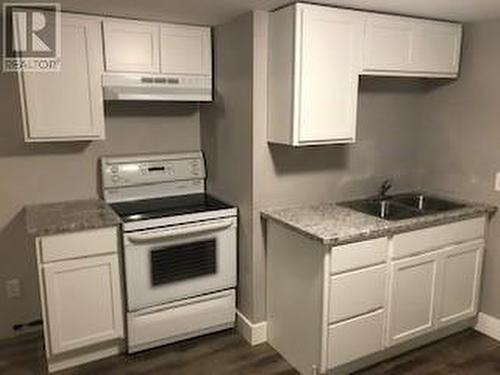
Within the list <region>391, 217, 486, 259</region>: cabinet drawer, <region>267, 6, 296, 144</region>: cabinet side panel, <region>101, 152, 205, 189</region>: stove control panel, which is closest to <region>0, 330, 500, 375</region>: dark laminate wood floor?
<region>391, 217, 486, 259</region>: cabinet drawer

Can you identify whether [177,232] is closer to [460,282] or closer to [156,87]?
[156,87]

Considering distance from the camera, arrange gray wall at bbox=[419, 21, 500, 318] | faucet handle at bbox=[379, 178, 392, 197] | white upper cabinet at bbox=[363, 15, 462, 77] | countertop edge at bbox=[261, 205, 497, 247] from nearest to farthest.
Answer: countertop edge at bbox=[261, 205, 497, 247] → white upper cabinet at bbox=[363, 15, 462, 77] → gray wall at bbox=[419, 21, 500, 318] → faucet handle at bbox=[379, 178, 392, 197]

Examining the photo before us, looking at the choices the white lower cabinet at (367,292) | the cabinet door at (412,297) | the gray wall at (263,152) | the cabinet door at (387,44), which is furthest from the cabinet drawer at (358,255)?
the cabinet door at (387,44)

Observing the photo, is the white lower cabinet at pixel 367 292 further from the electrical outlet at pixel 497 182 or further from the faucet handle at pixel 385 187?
the faucet handle at pixel 385 187

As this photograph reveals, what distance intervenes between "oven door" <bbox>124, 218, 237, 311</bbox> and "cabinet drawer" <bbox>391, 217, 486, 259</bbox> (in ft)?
3.47

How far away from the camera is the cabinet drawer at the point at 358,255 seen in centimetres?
220

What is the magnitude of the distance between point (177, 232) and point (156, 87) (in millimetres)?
953

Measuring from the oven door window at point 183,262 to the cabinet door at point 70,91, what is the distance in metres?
0.87

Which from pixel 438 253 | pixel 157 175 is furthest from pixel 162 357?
pixel 438 253

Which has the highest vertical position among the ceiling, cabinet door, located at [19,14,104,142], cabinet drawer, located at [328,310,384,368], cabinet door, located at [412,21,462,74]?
the ceiling

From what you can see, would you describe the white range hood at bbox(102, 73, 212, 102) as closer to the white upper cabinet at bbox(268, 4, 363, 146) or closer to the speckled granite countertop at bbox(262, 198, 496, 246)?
the white upper cabinet at bbox(268, 4, 363, 146)

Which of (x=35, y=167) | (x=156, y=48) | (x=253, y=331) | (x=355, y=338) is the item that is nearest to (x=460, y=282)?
(x=355, y=338)

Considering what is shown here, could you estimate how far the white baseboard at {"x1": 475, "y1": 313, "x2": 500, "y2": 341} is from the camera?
112 inches

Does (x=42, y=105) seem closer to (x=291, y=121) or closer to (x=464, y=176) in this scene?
(x=291, y=121)
